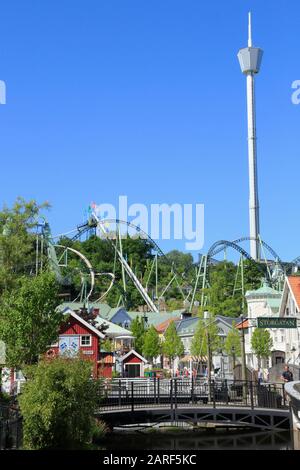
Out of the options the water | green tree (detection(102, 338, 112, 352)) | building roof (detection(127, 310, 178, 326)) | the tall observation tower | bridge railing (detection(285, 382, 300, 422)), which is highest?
the tall observation tower

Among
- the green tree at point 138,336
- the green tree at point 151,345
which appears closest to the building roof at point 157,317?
the green tree at point 138,336

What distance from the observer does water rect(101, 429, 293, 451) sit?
35531mm

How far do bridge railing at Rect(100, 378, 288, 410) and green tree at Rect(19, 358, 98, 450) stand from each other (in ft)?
25.9

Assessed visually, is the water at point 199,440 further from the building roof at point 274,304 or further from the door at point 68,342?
the building roof at point 274,304

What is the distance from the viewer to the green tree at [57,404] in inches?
1067

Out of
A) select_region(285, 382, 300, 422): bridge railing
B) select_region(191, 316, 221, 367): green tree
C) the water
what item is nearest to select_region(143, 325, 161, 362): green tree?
select_region(191, 316, 221, 367): green tree

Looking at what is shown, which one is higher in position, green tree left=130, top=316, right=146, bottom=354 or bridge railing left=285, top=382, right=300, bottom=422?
green tree left=130, top=316, right=146, bottom=354

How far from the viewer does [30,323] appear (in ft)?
116

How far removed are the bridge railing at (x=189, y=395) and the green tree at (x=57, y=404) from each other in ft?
25.9

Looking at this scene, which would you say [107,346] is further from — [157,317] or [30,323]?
[157,317]

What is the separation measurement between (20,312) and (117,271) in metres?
103

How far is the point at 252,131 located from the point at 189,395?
12847cm

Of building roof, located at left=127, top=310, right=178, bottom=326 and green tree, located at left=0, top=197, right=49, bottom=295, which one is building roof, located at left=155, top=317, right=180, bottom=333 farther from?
green tree, located at left=0, top=197, right=49, bottom=295
